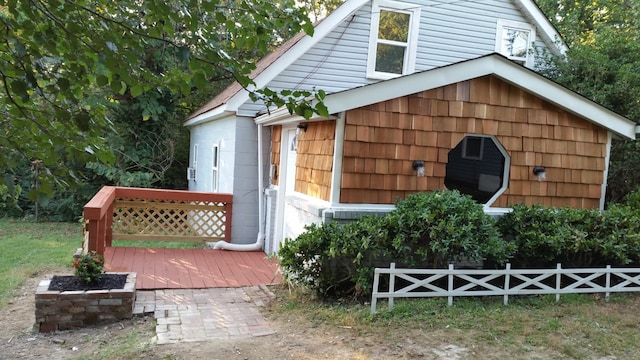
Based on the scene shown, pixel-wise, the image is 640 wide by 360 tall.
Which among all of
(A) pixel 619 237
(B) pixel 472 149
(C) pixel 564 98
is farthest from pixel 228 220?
(B) pixel 472 149

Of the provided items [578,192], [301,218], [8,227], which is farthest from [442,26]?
[8,227]

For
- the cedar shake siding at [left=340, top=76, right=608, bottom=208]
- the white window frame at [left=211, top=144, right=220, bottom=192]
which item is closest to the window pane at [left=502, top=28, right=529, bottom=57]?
the cedar shake siding at [left=340, top=76, right=608, bottom=208]

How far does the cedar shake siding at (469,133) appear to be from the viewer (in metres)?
6.06

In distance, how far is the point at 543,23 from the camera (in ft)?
34.0

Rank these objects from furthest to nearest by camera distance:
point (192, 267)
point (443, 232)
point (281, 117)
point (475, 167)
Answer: point (475, 167) → point (192, 267) → point (281, 117) → point (443, 232)

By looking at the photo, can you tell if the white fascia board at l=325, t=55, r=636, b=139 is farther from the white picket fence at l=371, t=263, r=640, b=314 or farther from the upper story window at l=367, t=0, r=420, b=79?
the upper story window at l=367, t=0, r=420, b=79

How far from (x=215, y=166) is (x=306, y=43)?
12.9ft

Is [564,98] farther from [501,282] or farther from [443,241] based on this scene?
[443,241]

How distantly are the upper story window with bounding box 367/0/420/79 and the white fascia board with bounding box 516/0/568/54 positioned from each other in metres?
2.52

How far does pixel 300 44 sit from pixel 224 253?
4272mm

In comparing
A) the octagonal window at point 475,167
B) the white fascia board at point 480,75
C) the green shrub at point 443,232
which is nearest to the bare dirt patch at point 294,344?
the green shrub at point 443,232

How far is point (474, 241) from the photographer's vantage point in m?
5.45

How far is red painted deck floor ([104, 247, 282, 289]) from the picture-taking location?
6.66 m

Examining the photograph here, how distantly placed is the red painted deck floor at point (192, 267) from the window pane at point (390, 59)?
459cm
